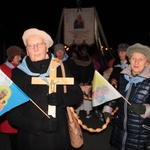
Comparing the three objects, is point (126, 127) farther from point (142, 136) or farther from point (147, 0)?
point (147, 0)

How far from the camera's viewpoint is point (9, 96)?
2.24 m

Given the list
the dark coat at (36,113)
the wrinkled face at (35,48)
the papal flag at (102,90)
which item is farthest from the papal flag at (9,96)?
the papal flag at (102,90)

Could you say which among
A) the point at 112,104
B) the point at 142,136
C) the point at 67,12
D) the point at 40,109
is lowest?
the point at 142,136

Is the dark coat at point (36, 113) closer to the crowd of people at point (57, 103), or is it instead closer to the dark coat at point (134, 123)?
the crowd of people at point (57, 103)

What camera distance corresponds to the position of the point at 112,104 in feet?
10.5

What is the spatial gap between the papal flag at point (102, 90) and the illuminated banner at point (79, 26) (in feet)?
21.6

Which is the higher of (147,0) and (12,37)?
(147,0)

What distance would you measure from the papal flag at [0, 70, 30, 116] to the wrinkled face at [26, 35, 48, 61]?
386mm

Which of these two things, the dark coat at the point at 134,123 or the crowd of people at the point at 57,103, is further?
the dark coat at the point at 134,123

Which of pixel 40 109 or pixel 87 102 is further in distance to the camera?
pixel 87 102

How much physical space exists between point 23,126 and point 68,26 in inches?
311

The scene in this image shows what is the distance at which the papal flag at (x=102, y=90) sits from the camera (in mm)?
2935

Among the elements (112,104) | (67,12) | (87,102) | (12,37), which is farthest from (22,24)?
(112,104)

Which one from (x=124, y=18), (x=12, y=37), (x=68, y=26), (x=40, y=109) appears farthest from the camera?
(x=124, y=18)
